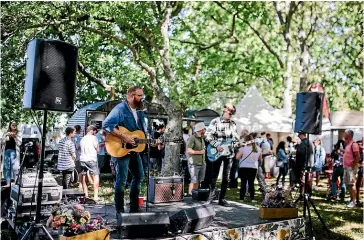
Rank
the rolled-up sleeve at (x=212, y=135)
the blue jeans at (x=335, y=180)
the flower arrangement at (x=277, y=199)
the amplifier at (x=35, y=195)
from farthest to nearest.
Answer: the blue jeans at (x=335, y=180), the rolled-up sleeve at (x=212, y=135), the flower arrangement at (x=277, y=199), the amplifier at (x=35, y=195)

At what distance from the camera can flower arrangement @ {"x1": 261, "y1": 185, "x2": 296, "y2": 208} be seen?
225 inches

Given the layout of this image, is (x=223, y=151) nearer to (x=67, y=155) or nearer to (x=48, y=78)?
(x=48, y=78)

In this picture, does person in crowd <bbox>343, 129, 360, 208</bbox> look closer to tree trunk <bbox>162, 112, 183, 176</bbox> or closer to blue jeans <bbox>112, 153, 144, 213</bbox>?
tree trunk <bbox>162, 112, 183, 176</bbox>

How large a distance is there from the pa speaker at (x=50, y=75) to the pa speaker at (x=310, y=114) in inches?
150

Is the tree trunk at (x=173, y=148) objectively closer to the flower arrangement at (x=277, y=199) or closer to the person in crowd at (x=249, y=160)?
the person in crowd at (x=249, y=160)

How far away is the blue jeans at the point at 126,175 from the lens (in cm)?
472

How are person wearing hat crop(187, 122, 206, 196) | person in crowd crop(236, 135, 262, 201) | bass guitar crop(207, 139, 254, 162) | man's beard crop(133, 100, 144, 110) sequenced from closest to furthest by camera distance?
man's beard crop(133, 100, 144, 110)
bass guitar crop(207, 139, 254, 162)
person wearing hat crop(187, 122, 206, 196)
person in crowd crop(236, 135, 262, 201)

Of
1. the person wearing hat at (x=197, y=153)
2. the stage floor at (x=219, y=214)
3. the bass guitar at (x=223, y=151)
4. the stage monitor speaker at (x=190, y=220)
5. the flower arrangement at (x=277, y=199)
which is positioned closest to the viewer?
the stage monitor speaker at (x=190, y=220)

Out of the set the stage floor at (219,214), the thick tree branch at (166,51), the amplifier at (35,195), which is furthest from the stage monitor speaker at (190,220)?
the thick tree branch at (166,51)

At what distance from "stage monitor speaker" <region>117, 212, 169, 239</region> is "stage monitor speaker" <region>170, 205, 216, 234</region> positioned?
0.23 meters

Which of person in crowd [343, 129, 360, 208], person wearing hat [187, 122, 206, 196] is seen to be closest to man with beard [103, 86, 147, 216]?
person wearing hat [187, 122, 206, 196]

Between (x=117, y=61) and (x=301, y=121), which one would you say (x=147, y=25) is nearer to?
(x=117, y=61)

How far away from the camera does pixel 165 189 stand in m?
6.62

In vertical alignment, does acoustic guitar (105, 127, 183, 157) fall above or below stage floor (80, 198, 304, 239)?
above
